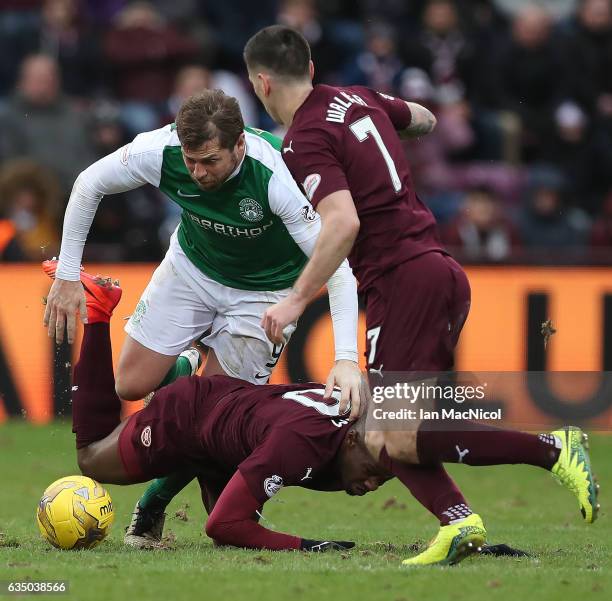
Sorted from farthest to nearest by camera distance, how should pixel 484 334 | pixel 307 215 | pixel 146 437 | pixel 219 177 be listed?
pixel 484 334 < pixel 307 215 < pixel 219 177 < pixel 146 437

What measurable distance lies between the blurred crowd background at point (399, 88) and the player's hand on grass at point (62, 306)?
5.05m

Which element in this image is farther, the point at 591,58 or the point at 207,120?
the point at 591,58

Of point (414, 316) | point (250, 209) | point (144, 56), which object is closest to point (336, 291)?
point (414, 316)

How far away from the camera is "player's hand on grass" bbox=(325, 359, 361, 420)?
6.20 m

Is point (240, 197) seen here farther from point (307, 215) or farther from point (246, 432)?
point (246, 432)

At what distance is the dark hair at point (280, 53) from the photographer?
637 cm

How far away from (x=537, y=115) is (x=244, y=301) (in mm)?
7494

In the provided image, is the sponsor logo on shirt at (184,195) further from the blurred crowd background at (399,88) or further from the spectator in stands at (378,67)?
the spectator in stands at (378,67)

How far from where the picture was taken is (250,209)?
7.02 m

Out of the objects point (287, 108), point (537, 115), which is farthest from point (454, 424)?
point (537, 115)

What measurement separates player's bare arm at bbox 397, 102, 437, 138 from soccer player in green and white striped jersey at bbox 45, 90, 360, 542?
639 mm

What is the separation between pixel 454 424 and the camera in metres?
6.11

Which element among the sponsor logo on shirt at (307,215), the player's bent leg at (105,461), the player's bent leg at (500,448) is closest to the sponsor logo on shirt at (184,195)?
the sponsor logo on shirt at (307,215)

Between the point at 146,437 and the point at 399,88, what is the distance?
25.4 feet
